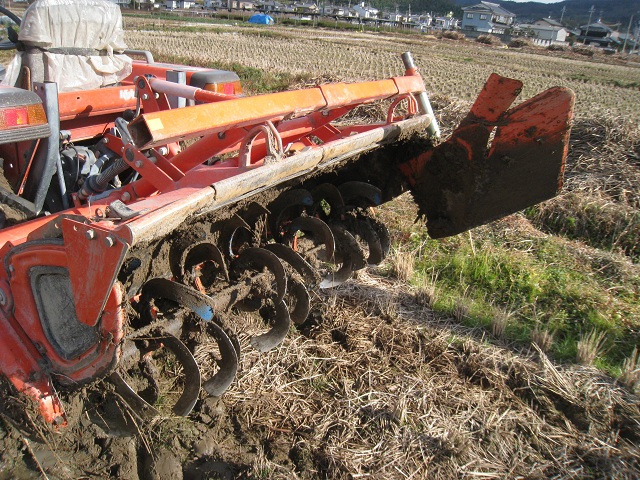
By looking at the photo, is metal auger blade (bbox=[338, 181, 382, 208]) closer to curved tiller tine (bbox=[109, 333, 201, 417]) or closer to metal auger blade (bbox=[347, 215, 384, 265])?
metal auger blade (bbox=[347, 215, 384, 265])

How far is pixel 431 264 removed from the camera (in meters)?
4.41

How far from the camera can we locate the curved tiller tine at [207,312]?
204cm

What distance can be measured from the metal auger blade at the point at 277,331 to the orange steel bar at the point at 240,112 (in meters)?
0.93

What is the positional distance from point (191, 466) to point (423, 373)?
1365 mm

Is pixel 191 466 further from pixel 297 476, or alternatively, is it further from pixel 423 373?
pixel 423 373

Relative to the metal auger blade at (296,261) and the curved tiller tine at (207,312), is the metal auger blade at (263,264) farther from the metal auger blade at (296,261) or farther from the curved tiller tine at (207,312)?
the curved tiller tine at (207,312)

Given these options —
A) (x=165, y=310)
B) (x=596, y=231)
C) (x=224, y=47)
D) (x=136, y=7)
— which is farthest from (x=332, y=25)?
(x=165, y=310)

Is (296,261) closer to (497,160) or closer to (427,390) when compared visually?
(427,390)

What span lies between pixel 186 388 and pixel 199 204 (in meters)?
0.75

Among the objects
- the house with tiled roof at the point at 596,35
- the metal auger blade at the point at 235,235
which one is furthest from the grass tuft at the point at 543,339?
the house with tiled roof at the point at 596,35

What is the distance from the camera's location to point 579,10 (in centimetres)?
13712

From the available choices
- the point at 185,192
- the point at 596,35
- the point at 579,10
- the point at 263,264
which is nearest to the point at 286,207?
the point at 263,264

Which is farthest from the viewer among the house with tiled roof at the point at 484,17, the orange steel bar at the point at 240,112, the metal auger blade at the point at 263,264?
the house with tiled roof at the point at 484,17

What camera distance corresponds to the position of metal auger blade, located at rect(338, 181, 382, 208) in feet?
10.4
